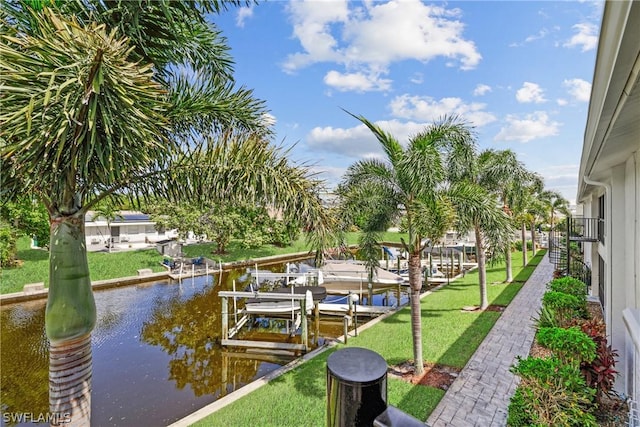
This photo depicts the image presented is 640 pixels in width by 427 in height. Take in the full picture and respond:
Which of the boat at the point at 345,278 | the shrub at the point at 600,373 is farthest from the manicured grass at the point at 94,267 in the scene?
the shrub at the point at 600,373

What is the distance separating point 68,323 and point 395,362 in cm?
696

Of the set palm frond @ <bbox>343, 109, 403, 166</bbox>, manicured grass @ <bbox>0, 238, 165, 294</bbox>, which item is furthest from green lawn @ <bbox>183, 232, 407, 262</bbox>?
Result: palm frond @ <bbox>343, 109, 403, 166</bbox>

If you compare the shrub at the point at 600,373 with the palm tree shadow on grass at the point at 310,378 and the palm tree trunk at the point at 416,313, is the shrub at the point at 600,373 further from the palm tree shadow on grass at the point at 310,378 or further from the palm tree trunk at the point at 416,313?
the palm tree shadow on grass at the point at 310,378

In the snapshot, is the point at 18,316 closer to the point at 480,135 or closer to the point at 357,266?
the point at 357,266

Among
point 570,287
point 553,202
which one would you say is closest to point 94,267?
point 570,287

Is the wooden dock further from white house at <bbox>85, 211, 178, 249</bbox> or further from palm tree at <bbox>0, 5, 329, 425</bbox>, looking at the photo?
white house at <bbox>85, 211, 178, 249</bbox>

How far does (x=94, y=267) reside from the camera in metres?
21.2

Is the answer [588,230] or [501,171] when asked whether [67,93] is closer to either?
[501,171]

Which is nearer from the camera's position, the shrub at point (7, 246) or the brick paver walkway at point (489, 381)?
the brick paver walkway at point (489, 381)

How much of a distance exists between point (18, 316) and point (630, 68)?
1948 centimetres

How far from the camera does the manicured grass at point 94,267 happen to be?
1809cm

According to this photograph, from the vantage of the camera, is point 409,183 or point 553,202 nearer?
point 409,183

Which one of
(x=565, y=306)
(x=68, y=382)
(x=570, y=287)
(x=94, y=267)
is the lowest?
(x=94, y=267)

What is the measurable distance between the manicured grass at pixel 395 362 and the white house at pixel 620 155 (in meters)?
3.25
